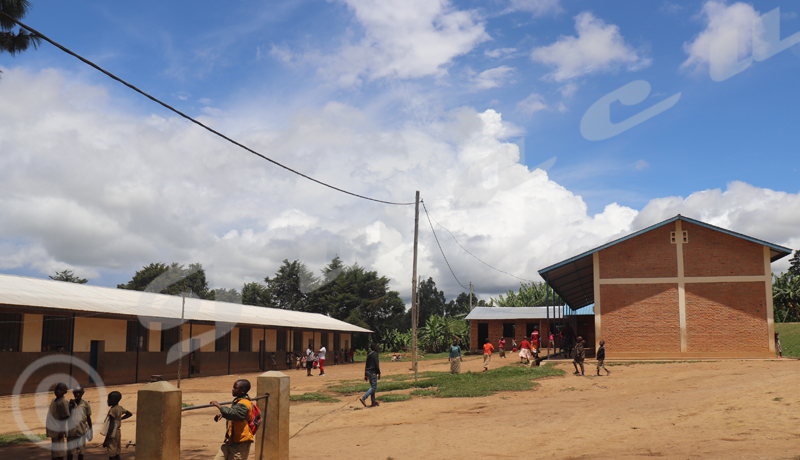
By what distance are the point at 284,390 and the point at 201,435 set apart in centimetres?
529

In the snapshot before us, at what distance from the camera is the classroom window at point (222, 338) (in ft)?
111

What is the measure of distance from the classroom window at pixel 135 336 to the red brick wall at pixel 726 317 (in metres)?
24.6

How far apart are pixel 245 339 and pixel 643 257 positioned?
23293 millimetres

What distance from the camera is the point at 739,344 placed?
83.3 ft

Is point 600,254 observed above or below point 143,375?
above

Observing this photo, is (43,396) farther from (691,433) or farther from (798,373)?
(798,373)

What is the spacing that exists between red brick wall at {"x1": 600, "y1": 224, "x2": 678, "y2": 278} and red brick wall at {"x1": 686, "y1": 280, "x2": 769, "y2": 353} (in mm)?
1391

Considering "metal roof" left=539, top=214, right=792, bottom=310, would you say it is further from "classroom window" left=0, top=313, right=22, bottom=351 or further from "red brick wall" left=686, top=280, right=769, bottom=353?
"classroom window" left=0, top=313, right=22, bottom=351

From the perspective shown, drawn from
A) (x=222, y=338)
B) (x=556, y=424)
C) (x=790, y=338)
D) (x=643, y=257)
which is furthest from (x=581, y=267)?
(x=222, y=338)

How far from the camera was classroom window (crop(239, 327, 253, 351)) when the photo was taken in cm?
3622

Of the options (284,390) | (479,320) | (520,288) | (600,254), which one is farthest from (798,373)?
(520,288)

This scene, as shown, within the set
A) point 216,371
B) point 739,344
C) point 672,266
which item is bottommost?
point 216,371

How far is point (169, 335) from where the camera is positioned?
99.6 feet

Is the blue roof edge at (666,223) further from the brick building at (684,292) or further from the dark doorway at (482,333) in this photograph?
the dark doorway at (482,333)
